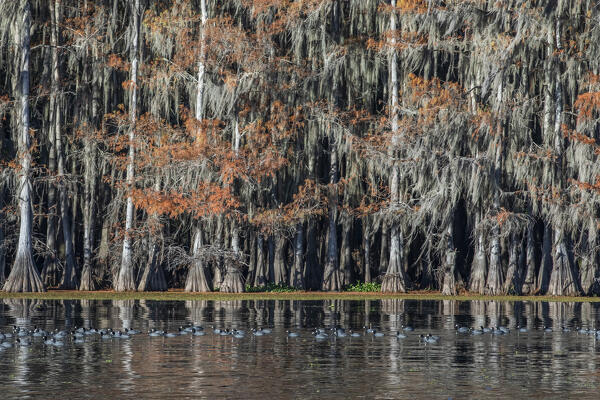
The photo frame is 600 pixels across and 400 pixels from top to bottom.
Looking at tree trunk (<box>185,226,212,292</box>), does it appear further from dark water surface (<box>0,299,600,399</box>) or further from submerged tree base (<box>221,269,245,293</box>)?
dark water surface (<box>0,299,600,399</box>)

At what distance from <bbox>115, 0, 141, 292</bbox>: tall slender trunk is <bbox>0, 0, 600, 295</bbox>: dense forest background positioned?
0.28ft

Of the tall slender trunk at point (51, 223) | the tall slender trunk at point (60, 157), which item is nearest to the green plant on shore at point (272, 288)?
the tall slender trunk at point (60, 157)

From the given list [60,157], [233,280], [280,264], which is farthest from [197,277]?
[60,157]

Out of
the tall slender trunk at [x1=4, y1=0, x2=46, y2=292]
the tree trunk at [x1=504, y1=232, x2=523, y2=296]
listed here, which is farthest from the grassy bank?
the tall slender trunk at [x1=4, y1=0, x2=46, y2=292]

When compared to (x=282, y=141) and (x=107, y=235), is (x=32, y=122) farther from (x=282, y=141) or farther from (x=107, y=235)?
(x=282, y=141)

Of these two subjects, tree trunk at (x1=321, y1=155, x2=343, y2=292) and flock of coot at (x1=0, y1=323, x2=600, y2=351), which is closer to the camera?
flock of coot at (x1=0, y1=323, x2=600, y2=351)

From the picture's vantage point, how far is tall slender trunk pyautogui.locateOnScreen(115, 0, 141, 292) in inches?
1661

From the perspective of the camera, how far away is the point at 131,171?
42.6 m

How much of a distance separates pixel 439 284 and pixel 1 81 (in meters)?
20.6

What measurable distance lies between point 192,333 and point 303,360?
526 cm

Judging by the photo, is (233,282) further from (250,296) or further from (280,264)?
(280,264)

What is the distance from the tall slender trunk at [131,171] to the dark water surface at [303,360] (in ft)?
38.4

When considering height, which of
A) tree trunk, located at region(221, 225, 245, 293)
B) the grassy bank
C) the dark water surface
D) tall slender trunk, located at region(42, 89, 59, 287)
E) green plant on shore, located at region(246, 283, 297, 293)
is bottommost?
the dark water surface

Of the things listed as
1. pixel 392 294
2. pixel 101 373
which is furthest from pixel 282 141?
pixel 101 373
